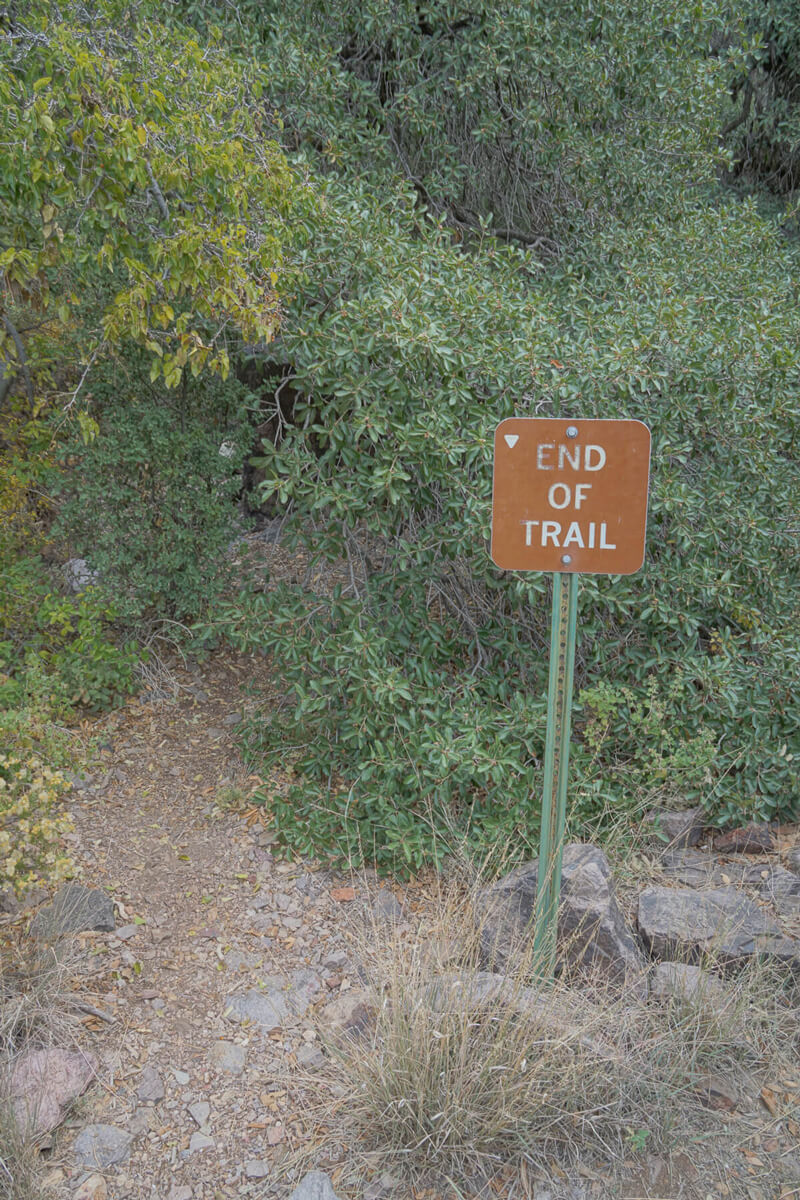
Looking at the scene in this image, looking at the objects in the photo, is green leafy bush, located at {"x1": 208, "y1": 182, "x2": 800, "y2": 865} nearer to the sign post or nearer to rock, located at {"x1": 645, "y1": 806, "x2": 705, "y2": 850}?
rock, located at {"x1": 645, "y1": 806, "x2": 705, "y2": 850}

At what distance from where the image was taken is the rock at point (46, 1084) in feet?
8.38

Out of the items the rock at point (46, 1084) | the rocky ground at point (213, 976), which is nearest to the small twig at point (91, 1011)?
the rocky ground at point (213, 976)

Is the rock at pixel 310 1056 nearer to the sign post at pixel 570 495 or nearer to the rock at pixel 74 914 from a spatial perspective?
the rock at pixel 74 914

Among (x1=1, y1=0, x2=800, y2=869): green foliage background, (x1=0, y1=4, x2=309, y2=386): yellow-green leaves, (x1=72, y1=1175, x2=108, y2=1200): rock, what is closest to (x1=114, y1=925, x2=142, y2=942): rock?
(x1=1, y1=0, x2=800, y2=869): green foliage background

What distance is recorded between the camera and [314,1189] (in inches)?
96.1

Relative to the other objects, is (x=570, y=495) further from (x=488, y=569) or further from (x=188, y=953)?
(x=188, y=953)

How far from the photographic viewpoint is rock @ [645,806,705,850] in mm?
3932

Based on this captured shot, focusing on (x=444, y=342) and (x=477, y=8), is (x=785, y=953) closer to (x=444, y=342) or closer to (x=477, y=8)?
(x=444, y=342)

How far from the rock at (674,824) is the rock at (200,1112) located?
7.10 ft

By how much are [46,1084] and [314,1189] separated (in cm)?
90

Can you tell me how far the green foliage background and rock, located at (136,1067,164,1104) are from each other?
1233 millimetres

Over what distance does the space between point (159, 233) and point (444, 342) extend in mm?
1314

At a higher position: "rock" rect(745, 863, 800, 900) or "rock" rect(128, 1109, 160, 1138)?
"rock" rect(745, 863, 800, 900)

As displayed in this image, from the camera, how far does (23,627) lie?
5.12m
